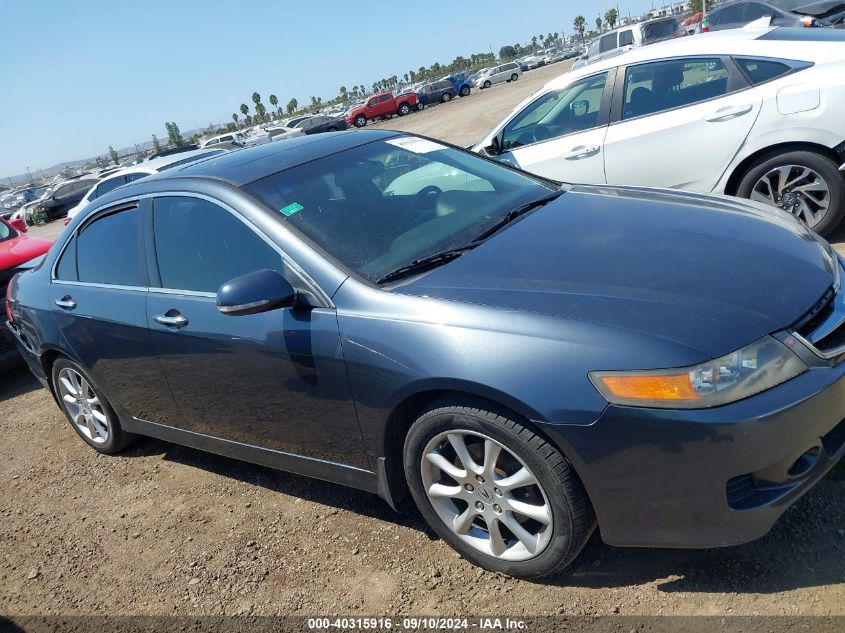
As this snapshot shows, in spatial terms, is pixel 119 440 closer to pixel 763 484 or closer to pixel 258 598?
pixel 258 598

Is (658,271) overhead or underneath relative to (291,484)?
overhead

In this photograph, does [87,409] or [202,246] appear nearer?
[202,246]

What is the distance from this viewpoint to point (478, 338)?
2.32m

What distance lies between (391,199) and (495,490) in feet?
4.85

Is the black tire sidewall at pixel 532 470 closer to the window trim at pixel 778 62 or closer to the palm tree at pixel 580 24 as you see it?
the window trim at pixel 778 62

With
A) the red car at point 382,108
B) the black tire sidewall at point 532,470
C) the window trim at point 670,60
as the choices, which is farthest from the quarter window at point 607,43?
the black tire sidewall at point 532,470

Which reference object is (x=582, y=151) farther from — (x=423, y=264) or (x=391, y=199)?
(x=423, y=264)

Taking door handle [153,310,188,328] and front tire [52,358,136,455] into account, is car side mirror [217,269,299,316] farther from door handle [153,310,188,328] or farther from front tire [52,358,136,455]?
front tire [52,358,136,455]

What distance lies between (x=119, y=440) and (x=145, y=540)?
104 cm

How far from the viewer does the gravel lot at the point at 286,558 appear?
7.89 ft

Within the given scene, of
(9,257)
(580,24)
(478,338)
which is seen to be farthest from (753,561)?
(580,24)

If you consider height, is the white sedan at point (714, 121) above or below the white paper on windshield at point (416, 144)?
below

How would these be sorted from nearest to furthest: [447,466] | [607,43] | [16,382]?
[447,466], [16,382], [607,43]

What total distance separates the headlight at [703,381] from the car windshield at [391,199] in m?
1.06
